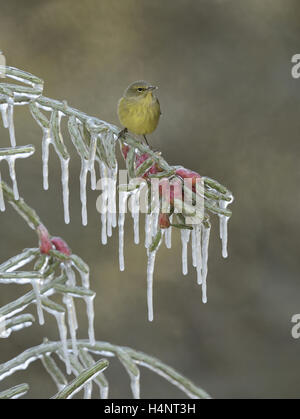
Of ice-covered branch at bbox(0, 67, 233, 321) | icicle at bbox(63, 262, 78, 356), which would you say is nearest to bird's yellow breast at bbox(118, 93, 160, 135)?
ice-covered branch at bbox(0, 67, 233, 321)

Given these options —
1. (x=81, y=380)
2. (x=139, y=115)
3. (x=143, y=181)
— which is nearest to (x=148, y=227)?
(x=143, y=181)

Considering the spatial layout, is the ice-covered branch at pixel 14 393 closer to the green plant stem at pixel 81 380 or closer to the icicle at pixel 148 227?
the green plant stem at pixel 81 380

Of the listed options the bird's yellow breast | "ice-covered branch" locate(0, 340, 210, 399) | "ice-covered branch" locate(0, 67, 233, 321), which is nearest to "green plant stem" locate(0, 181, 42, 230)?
"ice-covered branch" locate(0, 67, 233, 321)

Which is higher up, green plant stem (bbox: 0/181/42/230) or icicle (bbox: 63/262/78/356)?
green plant stem (bbox: 0/181/42/230)

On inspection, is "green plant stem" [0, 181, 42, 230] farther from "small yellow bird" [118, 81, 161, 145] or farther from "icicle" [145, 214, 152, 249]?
"small yellow bird" [118, 81, 161, 145]

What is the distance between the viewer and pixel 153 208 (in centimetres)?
69

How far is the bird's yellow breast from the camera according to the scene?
1.29 metres

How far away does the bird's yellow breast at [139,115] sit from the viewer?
1290 mm

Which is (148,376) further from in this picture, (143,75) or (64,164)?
(64,164)

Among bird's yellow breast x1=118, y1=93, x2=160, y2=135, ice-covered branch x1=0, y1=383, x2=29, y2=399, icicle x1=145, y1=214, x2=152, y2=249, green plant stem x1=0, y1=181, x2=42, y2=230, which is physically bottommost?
ice-covered branch x1=0, y1=383, x2=29, y2=399

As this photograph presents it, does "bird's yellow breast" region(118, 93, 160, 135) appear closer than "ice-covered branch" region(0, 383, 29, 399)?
No

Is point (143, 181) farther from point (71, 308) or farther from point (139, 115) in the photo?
point (139, 115)

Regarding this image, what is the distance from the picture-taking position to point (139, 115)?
1.29 m

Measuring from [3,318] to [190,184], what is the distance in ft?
0.71
